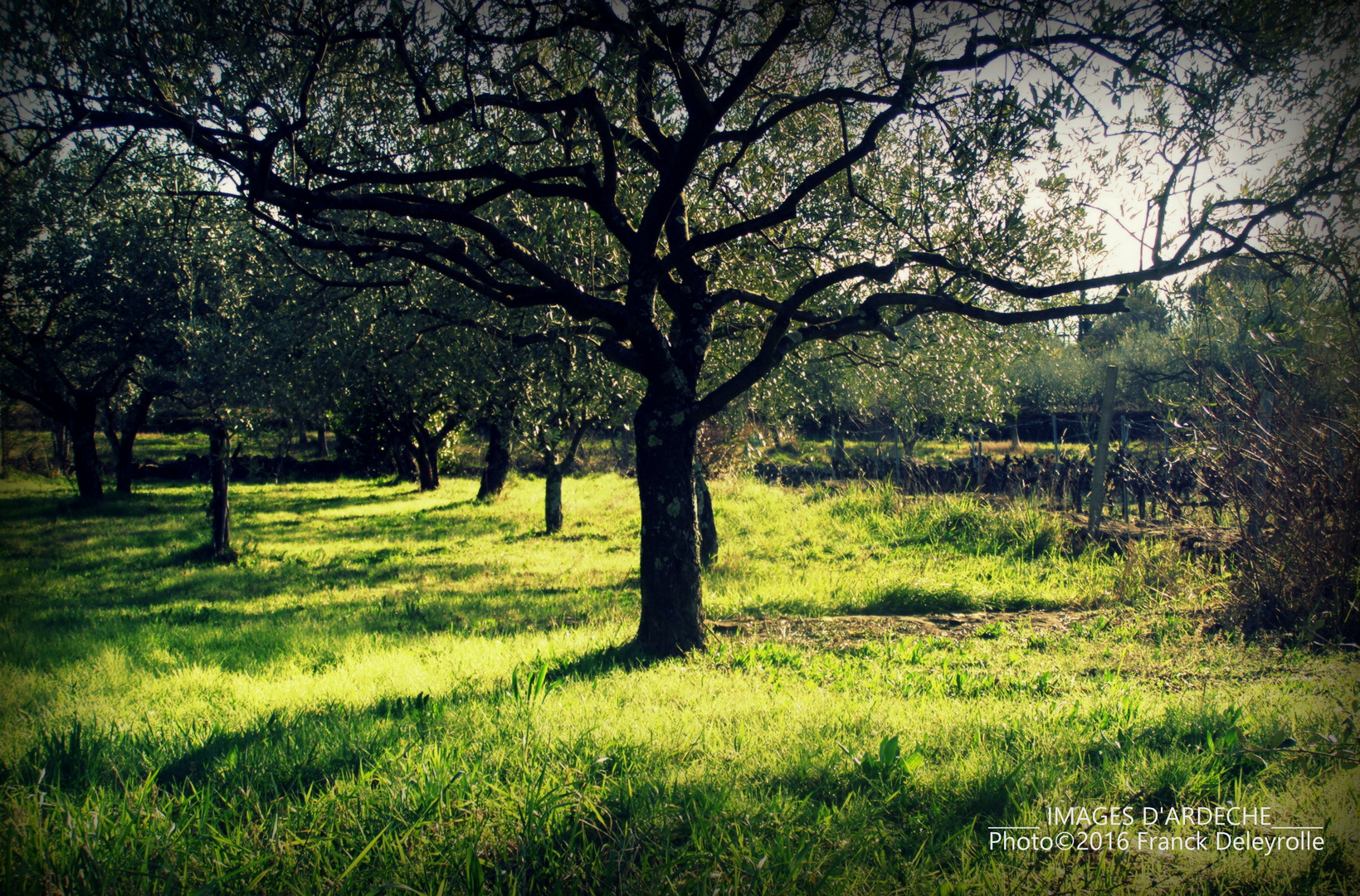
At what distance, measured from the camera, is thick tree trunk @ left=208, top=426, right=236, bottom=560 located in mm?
14070

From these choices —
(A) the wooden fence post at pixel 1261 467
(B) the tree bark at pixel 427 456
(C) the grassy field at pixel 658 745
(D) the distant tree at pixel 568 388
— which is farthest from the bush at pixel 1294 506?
(B) the tree bark at pixel 427 456

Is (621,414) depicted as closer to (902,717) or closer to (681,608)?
(681,608)

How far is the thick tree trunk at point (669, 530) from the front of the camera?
6910 millimetres

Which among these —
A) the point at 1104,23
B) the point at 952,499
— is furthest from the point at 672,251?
the point at 952,499

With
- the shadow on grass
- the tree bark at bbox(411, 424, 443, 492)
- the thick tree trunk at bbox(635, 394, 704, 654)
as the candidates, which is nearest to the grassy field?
the shadow on grass

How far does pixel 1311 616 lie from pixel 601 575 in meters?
9.85

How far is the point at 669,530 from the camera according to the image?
6910 millimetres

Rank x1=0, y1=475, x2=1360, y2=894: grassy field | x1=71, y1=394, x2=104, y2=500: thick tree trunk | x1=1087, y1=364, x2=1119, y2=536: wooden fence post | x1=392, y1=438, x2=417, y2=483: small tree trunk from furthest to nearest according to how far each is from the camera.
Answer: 1. x1=392, y1=438, x2=417, y2=483: small tree trunk
2. x1=71, y1=394, x2=104, y2=500: thick tree trunk
3. x1=1087, y1=364, x2=1119, y2=536: wooden fence post
4. x1=0, y1=475, x2=1360, y2=894: grassy field

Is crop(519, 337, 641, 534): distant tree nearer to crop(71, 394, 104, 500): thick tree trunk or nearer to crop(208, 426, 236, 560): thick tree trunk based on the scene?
crop(208, 426, 236, 560): thick tree trunk

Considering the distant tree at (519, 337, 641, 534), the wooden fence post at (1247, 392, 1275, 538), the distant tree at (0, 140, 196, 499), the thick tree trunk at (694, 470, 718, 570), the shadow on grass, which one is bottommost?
the shadow on grass

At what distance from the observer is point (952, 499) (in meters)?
15.2

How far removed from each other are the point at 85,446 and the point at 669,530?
79.3 feet

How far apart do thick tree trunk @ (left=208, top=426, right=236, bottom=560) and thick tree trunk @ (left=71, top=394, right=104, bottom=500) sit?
1134 centimetres

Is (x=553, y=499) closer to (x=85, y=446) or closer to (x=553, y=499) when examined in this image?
(x=553, y=499)
